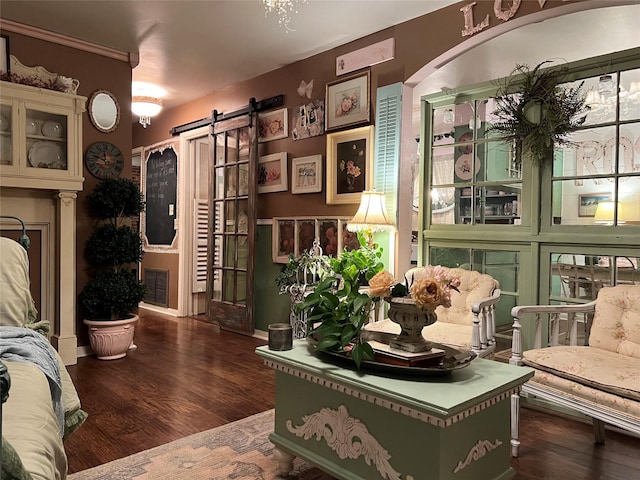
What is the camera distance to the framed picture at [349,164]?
12.5 ft

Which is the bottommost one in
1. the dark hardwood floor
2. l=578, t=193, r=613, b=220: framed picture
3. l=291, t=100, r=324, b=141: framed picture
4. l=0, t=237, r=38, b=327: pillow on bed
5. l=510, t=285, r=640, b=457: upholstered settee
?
the dark hardwood floor

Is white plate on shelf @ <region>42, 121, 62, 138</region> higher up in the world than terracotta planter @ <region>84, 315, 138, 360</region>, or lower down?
higher up

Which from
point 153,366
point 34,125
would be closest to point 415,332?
point 153,366

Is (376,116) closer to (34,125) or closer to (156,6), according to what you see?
(156,6)

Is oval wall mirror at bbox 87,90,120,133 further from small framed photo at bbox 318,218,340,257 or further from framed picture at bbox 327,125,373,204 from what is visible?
small framed photo at bbox 318,218,340,257

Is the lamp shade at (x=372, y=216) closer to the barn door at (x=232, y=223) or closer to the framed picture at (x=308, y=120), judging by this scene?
the framed picture at (x=308, y=120)

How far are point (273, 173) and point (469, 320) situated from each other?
2.48 meters

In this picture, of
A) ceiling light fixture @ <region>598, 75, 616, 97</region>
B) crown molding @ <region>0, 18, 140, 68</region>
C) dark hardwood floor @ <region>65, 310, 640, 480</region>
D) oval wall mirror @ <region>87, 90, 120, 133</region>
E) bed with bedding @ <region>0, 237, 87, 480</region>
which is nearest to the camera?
bed with bedding @ <region>0, 237, 87, 480</region>

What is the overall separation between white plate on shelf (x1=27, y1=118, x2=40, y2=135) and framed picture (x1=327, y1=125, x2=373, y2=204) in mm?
2293

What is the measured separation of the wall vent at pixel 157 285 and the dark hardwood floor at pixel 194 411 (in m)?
1.75

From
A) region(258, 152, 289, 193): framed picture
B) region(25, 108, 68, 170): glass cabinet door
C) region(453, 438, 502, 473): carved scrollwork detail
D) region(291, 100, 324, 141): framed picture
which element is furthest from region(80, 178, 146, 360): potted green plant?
region(453, 438, 502, 473): carved scrollwork detail

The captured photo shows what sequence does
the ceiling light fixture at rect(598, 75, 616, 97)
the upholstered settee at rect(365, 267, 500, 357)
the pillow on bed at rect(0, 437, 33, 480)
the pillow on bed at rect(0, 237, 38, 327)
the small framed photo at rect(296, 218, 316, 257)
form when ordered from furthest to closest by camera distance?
1. the small framed photo at rect(296, 218, 316, 257)
2. the ceiling light fixture at rect(598, 75, 616, 97)
3. the upholstered settee at rect(365, 267, 500, 357)
4. the pillow on bed at rect(0, 237, 38, 327)
5. the pillow on bed at rect(0, 437, 33, 480)

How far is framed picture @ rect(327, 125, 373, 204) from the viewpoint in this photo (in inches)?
150

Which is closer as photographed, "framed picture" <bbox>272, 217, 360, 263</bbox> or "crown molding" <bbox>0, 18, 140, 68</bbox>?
"crown molding" <bbox>0, 18, 140, 68</bbox>
